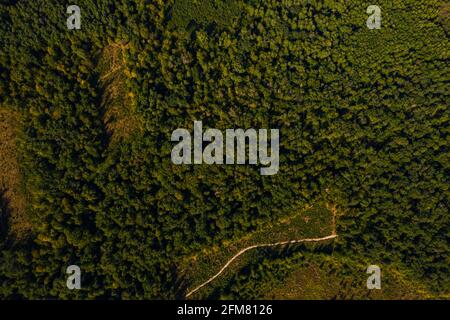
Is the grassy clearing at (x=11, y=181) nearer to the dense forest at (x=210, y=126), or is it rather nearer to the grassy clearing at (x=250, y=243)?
the dense forest at (x=210, y=126)

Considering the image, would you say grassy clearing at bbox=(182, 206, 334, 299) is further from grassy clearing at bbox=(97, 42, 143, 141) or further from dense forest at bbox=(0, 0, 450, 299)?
grassy clearing at bbox=(97, 42, 143, 141)

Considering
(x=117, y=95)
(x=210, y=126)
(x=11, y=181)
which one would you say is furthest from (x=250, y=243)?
(x=11, y=181)

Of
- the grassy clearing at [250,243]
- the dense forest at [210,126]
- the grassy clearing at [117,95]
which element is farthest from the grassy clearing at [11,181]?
the grassy clearing at [250,243]

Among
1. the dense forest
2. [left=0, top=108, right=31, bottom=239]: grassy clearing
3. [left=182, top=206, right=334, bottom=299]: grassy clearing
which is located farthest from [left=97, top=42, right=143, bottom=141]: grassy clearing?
[left=182, top=206, right=334, bottom=299]: grassy clearing

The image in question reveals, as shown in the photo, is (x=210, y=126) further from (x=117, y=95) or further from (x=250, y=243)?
(x=250, y=243)

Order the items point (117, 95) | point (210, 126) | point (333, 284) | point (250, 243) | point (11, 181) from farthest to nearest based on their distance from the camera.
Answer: point (117, 95) → point (210, 126) → point (11, 181) → point (250, 243) → point (333, 284)
